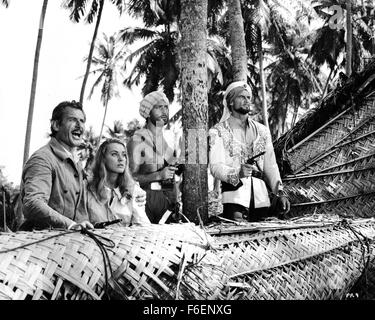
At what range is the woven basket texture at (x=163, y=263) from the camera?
177cm

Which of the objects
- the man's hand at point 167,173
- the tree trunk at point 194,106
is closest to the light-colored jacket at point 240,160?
the tree trunk at point 194,106

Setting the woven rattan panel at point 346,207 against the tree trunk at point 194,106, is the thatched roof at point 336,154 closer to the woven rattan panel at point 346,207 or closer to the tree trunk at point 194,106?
the woven rattan panel at point 346,207

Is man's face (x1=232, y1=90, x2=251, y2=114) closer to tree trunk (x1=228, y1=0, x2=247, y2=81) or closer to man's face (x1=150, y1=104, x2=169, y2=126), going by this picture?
man's face (x1=150, y1=104, x2=169, y2=126)

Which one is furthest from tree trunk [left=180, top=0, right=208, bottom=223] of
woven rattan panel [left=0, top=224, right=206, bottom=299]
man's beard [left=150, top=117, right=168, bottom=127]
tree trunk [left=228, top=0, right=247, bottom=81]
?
tree trunk [left=228, top=0, right=247, bottom=81]

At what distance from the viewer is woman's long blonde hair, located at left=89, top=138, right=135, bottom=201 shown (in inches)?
133

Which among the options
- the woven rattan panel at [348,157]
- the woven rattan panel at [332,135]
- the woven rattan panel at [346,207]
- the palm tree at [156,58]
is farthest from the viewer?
the palm tree at [156,58]

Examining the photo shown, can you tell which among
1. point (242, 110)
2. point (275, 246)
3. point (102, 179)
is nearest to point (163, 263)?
point (275, 246)

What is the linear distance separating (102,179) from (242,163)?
3.89 ft

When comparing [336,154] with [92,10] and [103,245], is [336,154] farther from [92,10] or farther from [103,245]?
[92,10]

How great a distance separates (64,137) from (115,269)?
1.52 meters

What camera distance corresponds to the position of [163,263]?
197 centimetres

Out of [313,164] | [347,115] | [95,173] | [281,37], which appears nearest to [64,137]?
[95,173]

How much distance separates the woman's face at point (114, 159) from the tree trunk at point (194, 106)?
0.71 meters
